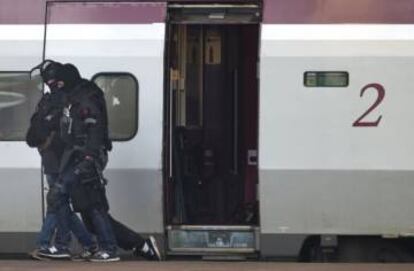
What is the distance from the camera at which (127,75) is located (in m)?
7.85

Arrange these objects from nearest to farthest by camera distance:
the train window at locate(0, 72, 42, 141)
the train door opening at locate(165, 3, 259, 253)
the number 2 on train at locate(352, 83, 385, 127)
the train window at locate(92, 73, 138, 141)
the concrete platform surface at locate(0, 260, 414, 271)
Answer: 1. the concrete platform surface at locate(0, 260, 414, 271)
2. the number 2 on train at locate(352, 83, 385, 127)
3. the train window at locate(92, 73, 138, 141)
4. the train window at locate(0, 72, 42, 141)
5. the train door opening at locate(165, 3, 259, 253)

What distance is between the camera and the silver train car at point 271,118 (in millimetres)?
7625

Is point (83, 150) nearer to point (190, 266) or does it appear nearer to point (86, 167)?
point (86, 167)

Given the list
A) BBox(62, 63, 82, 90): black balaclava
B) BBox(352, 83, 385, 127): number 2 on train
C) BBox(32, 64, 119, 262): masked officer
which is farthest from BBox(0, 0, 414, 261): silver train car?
BBox(32, 64, 119, 262): masked officer

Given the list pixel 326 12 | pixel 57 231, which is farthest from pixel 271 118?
pixel 57 231

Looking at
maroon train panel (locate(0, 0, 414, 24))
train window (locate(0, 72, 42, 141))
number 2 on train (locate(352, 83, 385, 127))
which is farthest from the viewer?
→ train window (locate(0, 72, 42, 141))

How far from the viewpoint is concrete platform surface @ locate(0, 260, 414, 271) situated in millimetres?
7400

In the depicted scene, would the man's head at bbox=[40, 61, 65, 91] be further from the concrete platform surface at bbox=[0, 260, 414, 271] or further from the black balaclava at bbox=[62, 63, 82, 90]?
the concrete platform surface at bbox=[0, 260, 414, 271]

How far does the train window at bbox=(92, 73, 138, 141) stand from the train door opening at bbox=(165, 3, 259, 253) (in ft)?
3.04

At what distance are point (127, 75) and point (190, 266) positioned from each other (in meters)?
1.90

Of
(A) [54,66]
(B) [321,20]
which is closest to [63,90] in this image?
(A) [54,66]

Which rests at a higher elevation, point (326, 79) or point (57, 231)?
point (326, 79)

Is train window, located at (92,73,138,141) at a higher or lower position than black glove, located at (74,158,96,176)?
higher

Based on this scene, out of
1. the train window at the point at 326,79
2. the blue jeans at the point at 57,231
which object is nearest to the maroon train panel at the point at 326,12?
the train window at the point at 326,79
